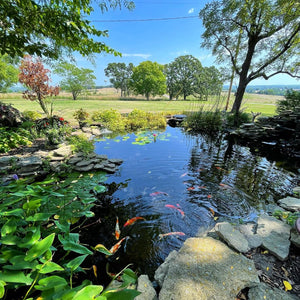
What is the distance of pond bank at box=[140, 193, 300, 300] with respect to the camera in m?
0.89

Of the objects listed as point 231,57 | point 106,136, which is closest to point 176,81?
point 231,57

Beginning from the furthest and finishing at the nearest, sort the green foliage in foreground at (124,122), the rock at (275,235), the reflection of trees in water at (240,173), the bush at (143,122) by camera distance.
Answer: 1. the bush at (143,122)
2. the green foliage in foreground at (124,122)
3. the reflection of trees in water at (240,173)
4. the rock at (275,235)

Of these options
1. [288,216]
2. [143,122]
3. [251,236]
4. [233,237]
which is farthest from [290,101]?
[233,237]

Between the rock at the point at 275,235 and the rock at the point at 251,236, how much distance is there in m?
0.04

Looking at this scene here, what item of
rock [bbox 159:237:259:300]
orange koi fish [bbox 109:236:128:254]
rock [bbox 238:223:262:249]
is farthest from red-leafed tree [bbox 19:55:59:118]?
rock [bbox 238:223:262:249]

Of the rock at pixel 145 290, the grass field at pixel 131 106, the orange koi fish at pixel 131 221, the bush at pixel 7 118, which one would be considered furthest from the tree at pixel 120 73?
the rock at pixel 145 290

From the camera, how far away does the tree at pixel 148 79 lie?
24953 mm

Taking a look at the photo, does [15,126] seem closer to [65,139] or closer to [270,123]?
[65,139]

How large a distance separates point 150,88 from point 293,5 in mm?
21703

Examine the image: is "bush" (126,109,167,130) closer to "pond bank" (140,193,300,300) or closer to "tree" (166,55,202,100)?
"pond bank" (140,193,300,300)

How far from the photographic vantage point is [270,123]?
5348 millimetres

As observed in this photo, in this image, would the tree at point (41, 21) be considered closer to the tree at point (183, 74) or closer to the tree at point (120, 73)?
the tree at point (183, 74)

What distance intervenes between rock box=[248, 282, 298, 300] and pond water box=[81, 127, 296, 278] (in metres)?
0.66

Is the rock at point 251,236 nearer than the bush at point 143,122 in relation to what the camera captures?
Yes
